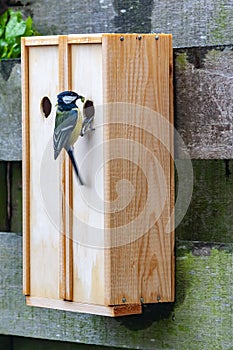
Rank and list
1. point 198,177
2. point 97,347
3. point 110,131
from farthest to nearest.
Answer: point 97,347 < point 198,177 < point 110,131

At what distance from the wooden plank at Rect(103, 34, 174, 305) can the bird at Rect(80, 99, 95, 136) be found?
0.05 metres

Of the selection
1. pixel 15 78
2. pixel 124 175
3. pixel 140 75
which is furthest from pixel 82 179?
pixel 15 78

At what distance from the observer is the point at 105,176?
2.48 m

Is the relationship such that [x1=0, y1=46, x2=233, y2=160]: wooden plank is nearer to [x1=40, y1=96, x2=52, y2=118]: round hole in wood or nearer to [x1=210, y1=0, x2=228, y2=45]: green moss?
[x1=210, y1=0, x2=228, y2=45]: green moss

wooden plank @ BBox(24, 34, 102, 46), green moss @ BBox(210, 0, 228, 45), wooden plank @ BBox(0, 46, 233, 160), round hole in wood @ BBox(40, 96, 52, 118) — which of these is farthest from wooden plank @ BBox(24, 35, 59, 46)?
green moss @ BBox(210, 0, 228, 45)

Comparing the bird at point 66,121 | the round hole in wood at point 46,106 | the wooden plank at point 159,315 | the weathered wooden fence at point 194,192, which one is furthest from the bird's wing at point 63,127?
the wooden plank at point 159,315

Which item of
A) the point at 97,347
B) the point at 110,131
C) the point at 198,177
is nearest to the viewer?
the point at 110,131

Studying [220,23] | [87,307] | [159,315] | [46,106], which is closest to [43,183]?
[46,106]

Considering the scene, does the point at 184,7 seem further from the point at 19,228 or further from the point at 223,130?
the point at 19,228

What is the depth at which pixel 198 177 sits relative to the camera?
267 centimetres

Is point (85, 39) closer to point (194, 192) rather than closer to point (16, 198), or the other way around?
point (194, 192)

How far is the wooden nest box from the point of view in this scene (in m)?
2.49

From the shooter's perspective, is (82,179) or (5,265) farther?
(5,265)

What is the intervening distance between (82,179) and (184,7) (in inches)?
21.7
